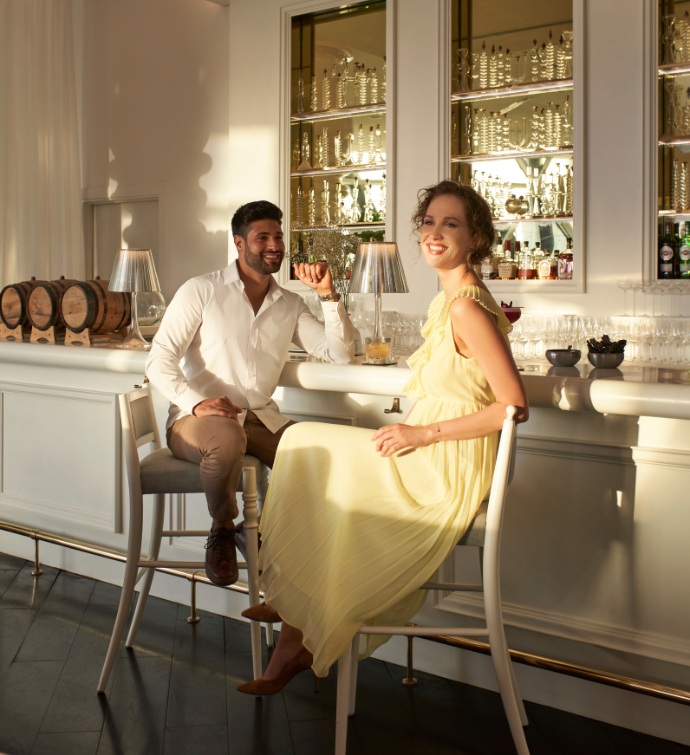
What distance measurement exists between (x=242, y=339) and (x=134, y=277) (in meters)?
1.13

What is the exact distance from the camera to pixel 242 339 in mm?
3090

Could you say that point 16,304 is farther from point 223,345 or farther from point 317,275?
point 317,275

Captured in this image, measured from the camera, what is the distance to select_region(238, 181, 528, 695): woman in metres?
2.26

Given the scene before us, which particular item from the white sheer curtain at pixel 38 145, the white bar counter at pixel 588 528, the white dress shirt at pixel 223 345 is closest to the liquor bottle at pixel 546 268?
the white bar counter at pixel 588 528

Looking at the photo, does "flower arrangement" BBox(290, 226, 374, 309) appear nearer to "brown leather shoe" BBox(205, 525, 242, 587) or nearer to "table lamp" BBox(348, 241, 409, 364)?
"table lamp" BBox(348, 241, 409, 364)

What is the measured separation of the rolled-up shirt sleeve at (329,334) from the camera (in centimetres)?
317

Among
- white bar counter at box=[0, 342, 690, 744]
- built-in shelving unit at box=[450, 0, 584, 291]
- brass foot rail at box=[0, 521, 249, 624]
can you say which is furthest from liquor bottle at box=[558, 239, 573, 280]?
brass foot rail at box=[0, 521, 249, 624]

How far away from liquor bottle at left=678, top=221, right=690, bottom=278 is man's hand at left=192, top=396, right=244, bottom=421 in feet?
10.8

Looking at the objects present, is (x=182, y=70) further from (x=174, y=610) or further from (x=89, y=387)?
(x=174, y=610)

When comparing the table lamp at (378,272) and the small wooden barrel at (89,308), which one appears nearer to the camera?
the table lamp at (378,272)

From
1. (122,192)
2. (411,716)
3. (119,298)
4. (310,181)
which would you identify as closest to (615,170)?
(310,181)

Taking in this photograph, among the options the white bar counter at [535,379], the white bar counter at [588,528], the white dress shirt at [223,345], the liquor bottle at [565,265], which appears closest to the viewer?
the white bar counter at [535,379]

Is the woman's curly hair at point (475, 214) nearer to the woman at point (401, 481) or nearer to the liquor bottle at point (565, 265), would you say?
the woman at point (401, 481)

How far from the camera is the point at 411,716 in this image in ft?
8.93
